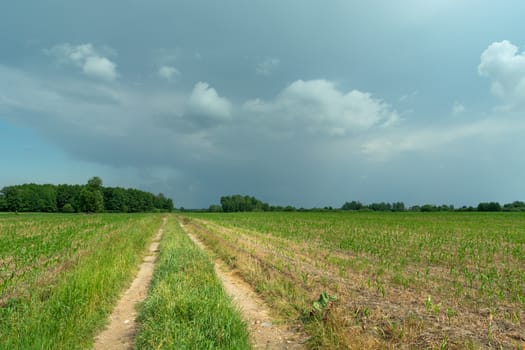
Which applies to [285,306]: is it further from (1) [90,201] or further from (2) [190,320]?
(1) [90,201]

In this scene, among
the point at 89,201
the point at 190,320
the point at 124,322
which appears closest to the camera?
the point at 190,320

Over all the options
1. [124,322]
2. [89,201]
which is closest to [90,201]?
[89,201]

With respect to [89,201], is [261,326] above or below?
below

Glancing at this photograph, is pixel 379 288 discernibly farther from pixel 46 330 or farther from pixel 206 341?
pixel 46 330

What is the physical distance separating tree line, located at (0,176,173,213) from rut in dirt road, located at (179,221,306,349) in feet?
361

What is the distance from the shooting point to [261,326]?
557cm

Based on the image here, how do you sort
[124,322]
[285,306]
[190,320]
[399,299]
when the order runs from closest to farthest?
1. [190,320]
2. [124,322]
3. [285,306]
4. [399,299]

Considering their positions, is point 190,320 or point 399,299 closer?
point 190,320

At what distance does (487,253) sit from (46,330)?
18527mm

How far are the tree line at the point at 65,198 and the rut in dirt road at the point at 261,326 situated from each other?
11009cm

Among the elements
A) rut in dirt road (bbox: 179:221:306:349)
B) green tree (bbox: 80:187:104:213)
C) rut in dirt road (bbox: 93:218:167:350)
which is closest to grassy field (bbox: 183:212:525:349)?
rut in dirt road (bbox: 179:221:306:349)

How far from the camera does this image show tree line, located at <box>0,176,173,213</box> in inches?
3982

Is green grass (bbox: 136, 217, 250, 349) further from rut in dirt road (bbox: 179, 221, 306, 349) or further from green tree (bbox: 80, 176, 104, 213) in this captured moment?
green tree (bbox: 80, 176, 104, 213)

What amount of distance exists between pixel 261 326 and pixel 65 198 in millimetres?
147753
